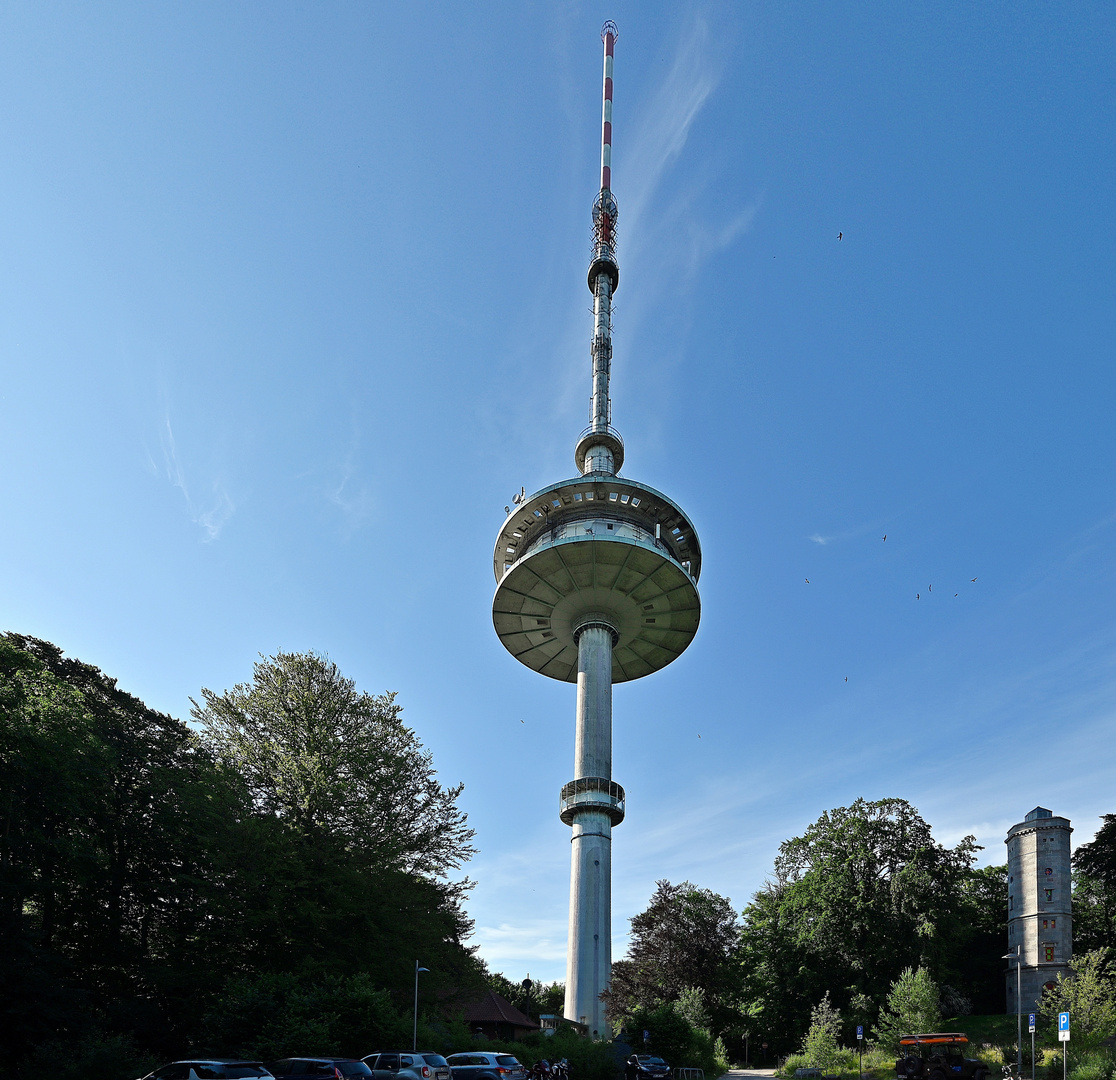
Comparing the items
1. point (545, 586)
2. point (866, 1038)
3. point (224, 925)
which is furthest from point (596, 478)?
point (866, 1038)

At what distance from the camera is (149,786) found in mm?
33344

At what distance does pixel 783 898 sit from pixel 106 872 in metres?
43.1

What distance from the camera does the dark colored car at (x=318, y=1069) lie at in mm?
20922

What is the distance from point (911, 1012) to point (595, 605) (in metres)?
26.5

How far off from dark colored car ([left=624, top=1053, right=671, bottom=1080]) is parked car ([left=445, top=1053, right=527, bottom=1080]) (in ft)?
24.5

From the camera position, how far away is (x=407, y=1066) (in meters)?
22.8

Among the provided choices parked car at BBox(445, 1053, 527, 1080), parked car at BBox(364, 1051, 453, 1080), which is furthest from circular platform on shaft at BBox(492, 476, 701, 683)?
parked car at BBox(364, 1051, 453, 1080)

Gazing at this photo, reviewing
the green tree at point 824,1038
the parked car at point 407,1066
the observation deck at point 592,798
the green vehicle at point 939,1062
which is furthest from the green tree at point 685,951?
the parked car at point 407,1066

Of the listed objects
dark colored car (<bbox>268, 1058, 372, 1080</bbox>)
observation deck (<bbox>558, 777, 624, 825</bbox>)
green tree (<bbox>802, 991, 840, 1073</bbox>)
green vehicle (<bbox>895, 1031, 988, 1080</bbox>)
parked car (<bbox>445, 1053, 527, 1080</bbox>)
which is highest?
observation deck (<bbox>558, 777, 624, 825</bbox>)

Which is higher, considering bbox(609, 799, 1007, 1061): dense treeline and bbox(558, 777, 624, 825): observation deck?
bbox(558, 777, 624, 825): observation deck

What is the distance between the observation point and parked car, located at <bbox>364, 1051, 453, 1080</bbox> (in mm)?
22359

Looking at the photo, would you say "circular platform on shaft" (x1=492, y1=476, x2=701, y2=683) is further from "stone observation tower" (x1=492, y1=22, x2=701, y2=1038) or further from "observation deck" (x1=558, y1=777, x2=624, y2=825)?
"observation deck" (x1=558, y1=777, x2=624, y2=825)

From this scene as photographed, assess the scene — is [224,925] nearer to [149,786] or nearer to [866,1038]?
[149,786]

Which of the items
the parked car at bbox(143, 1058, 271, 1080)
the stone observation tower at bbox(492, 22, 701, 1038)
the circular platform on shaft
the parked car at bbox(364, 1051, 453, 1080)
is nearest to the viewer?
the parked car at bbox(143, 1058, 271, 1080)
